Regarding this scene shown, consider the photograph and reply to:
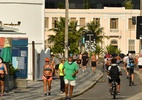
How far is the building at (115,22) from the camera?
11822 centimetres

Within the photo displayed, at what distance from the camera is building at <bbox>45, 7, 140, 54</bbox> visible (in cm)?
11822

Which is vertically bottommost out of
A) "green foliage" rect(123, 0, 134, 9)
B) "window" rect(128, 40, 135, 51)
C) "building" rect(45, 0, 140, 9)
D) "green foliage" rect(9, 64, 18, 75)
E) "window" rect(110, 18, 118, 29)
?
"green foliage" rect(9, 64, 18, 75)

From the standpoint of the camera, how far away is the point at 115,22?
11931 cm

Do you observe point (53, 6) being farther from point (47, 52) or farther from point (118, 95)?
point (118, 95)

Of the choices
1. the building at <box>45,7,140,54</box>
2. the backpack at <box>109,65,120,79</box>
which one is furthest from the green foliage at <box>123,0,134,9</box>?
the backpack at <box>109,65,120,79</box>

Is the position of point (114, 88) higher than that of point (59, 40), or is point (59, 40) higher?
point (59, 40)

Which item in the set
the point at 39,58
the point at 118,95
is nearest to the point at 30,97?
the point at 118,95

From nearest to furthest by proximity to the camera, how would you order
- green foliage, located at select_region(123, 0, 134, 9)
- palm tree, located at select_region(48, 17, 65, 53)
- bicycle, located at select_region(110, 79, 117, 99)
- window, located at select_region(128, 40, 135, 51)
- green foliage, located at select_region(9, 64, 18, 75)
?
1. bicycle, located at select_region(110, 79, 117, 99)
2. green foliage, located at select_region(9, 64, 18, 75)
3. palm tree, located at select_region(48, 17, 65, 53)
4. window, located at select_region(128, 40, 135, 51)
5. green foliage, located at select_region(123, 0, 134, 9)

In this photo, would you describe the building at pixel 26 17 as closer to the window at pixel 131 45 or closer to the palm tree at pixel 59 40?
the palm tree at pixel 59 40

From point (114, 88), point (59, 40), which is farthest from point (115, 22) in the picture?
point (114, 88)

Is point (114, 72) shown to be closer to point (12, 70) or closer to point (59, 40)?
point (12, 70)

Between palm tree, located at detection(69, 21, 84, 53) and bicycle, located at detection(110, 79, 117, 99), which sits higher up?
palm tree, located at detection(69, 21, 84, 53)

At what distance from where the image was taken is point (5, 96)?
26.5 meters

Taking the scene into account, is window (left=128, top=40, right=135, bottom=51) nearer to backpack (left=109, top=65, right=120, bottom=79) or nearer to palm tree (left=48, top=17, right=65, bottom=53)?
palm tree (left=48, top=17, right=65, bottom=53)
